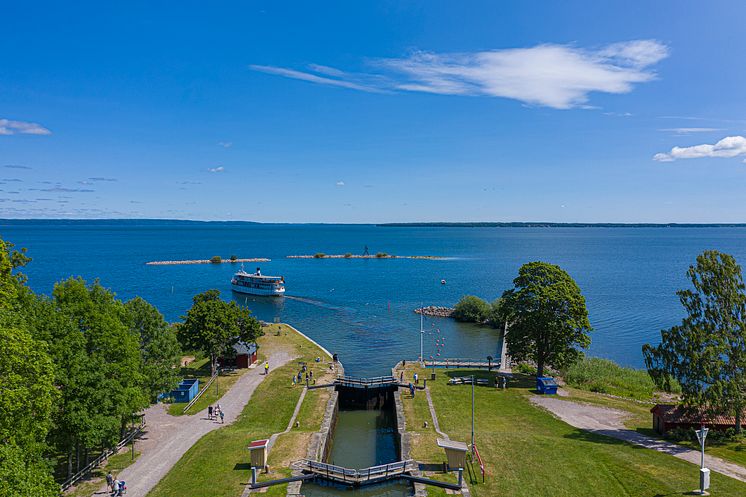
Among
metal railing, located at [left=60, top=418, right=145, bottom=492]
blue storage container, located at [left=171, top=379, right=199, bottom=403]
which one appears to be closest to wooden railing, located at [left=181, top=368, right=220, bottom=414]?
blue storage container, located at [left=171, top=379, right=199, bottom=403]

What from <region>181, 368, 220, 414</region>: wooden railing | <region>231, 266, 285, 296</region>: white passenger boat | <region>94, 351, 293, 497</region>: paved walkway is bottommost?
<region>94, 351, 293, 497</region>: paved walkway

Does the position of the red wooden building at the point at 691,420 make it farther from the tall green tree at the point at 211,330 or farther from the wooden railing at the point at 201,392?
the tall green tree at the point at 211,330

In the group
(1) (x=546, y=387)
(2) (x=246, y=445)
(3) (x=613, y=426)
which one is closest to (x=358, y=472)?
(2) (x=246, y=445)

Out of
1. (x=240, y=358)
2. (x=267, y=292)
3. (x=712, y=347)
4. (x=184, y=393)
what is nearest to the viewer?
(x=712, y=347)

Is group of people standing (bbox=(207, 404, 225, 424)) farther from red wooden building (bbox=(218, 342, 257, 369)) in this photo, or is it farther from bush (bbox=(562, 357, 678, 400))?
bush (bbox=(562, 357, 678, 400))

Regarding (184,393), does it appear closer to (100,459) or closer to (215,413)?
(215,413)
